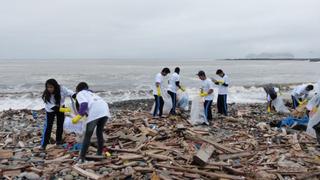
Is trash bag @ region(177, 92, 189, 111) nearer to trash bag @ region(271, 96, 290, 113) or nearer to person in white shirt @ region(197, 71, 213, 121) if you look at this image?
person in white shirt @ region(197, 71, 213, 121)

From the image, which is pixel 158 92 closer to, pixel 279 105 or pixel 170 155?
pixel 170 155

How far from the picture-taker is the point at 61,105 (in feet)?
26.3

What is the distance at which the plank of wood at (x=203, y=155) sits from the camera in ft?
22.7

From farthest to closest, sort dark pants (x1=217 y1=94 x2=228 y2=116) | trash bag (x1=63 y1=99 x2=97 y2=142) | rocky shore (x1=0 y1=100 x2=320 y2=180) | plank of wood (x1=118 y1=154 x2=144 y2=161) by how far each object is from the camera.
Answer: dark pants (x1=217 y1=94 x2=228 y2=116), trash bag (x1=63 y1=99 x2=97 y2=142), plank of wood (x1=118 y1=154 x2=144 y2=161), rocky shore (x1=0 y1=100 x2=320 y2=180)

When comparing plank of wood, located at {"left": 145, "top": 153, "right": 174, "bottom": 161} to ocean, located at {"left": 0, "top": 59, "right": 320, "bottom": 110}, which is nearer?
plank of wood, located at {"left": 145, "top": 153, "right": 174, "bottom": 161}

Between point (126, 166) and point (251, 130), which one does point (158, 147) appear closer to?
point (126, 166)

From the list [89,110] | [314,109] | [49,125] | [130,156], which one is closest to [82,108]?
[89,110]

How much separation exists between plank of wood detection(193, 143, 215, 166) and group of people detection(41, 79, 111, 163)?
1922 mm

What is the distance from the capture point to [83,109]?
6.71 m

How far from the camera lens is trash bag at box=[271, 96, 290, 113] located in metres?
15.0

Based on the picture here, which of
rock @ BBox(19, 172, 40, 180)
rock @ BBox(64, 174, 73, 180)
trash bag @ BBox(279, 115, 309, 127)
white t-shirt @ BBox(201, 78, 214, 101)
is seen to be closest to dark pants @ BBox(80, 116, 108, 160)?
rock @ BBox(64, 174, 73, 180)

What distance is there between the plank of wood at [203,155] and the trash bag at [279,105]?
8.10m

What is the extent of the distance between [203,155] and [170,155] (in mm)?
775

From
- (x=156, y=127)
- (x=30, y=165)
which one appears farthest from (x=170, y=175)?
(x=156, y=127)
